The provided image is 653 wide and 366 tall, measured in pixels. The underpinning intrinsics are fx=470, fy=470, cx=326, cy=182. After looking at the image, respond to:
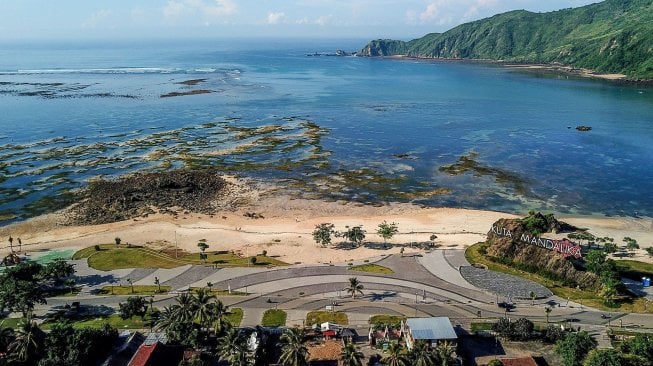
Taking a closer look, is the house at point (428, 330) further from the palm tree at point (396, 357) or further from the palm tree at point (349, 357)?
the palm tree at point (349, 357)

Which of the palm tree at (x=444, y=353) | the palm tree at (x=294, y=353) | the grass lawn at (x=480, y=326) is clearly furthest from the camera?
the grass lawn at (x=480, y=326)

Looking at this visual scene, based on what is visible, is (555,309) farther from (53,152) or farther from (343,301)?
(53,152)

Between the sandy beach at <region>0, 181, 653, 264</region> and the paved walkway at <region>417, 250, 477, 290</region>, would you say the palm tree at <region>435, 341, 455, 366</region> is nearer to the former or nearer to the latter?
the paved walkway at <region>417, 250, 477, 290</region>

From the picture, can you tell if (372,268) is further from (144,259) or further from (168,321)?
(144,259)

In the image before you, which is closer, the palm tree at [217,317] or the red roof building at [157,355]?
the red roof building at [157,355]

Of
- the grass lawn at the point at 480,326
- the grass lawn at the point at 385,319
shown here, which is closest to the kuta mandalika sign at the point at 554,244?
the grass lawn at the point at 480,326

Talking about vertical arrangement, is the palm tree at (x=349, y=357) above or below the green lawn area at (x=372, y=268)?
above
